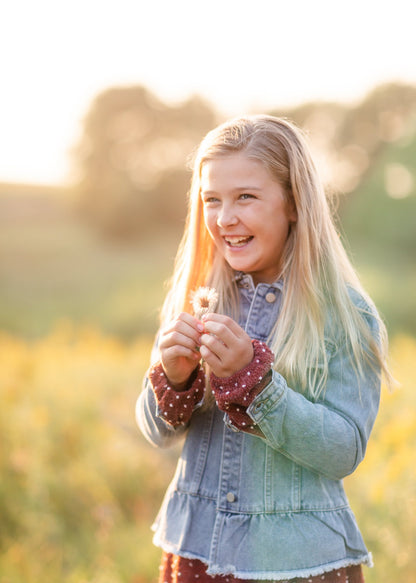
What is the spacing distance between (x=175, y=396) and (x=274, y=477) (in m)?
0.34

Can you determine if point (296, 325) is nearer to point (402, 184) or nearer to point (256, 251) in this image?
point (256, 251)

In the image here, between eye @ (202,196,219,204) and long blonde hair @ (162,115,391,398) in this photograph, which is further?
eye @ (202,196,219,204)

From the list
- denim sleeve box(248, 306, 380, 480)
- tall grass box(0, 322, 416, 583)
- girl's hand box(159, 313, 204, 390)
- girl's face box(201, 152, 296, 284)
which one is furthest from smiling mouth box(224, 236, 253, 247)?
tall grass box(0, 322, 416, 583)

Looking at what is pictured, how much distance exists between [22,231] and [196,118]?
3.88 m

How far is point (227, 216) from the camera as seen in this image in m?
1.65

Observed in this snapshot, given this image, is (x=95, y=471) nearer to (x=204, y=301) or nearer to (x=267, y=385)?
(x=204, y=301)

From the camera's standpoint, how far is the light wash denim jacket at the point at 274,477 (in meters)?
1.50

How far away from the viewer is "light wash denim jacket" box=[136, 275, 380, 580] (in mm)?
1505

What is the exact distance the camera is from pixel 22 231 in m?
9.48

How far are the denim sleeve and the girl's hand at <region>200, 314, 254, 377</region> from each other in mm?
90

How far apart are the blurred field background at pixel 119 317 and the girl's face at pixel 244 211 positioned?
1.05 feet

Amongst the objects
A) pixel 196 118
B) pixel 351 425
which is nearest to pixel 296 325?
pixel 351 425

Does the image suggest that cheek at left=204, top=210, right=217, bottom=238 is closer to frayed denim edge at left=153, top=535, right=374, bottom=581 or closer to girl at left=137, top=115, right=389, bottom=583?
girl at left=137, top=115, right=389, bottom=583

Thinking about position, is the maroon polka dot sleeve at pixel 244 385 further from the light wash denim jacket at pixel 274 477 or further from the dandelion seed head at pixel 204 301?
the dandelion seed head at pixel 204 301
